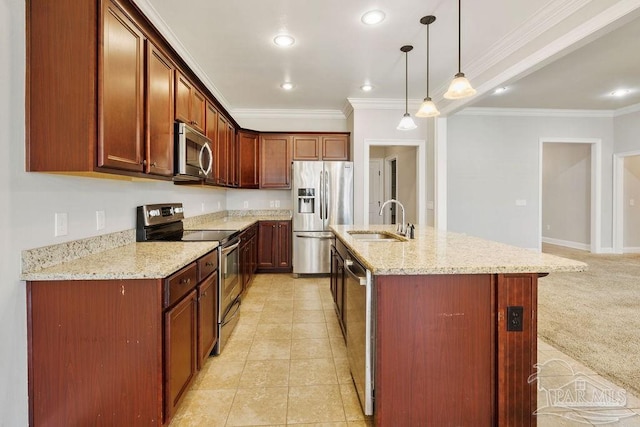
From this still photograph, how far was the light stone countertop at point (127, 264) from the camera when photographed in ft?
4.79

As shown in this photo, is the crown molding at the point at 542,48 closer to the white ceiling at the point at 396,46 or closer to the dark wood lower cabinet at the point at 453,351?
the white ceiling at the point at 396,46

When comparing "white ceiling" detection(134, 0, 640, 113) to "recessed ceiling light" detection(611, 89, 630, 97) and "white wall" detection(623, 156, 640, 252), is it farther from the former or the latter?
"white wall" detection(623, 156, 640, 252)

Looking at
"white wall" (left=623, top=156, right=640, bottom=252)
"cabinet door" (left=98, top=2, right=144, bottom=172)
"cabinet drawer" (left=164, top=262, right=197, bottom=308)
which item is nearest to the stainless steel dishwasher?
"cabinet drawer" (left=164, top=262, right=197, bottom=308)

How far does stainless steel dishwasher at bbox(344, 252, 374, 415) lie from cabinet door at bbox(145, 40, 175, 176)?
146 centimetres

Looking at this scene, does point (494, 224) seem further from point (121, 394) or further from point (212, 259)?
point (121, 394)

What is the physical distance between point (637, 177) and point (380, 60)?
661 centimetres

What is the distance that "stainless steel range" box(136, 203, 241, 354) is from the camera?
2.46 meters

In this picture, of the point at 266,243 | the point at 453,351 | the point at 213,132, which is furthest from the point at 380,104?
the point at 453,351

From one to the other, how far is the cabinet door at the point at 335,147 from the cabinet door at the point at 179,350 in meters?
3.58

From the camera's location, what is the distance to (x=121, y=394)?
149 centimetres

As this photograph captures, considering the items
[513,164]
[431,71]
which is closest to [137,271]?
[431,71]

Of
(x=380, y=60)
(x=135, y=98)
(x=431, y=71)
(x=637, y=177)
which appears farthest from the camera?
(x=637, y=177)

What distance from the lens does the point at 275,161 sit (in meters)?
5.09

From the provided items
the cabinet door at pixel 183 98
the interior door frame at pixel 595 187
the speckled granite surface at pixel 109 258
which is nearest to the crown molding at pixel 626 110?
the interior door frame at pixel 595 187
